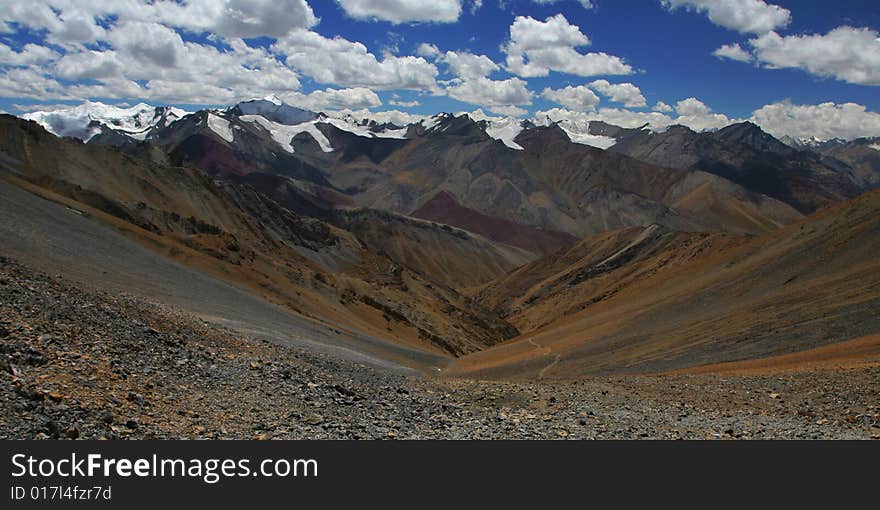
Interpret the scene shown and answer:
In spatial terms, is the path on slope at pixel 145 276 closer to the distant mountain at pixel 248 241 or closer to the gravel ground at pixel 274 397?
the distant mountain at pixel 248 241

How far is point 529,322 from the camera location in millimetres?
97312

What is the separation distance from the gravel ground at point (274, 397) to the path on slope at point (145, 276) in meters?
8.12

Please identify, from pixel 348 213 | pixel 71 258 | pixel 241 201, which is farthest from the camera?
pixel 348 213

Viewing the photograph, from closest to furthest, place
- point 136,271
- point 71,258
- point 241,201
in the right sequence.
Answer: point 71,258 → point 136,271 → point 241,201

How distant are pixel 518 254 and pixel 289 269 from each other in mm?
137458

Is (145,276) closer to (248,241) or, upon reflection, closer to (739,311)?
(739,311)

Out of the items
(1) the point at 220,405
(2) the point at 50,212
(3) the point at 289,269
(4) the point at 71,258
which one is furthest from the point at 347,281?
(1) the point at 220,405

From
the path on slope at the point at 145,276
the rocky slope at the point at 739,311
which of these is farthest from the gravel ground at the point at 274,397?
the rocky slope at the point at 739,311

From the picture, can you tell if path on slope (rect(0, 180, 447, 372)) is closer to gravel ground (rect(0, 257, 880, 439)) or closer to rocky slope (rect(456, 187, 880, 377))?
gravel ground (rect(0, 257, 880, 439))

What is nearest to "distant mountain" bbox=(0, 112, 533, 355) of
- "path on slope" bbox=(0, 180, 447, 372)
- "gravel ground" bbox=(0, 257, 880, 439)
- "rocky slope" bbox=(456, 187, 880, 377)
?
"path on slope" bbox=(0, 180, 447, 372)

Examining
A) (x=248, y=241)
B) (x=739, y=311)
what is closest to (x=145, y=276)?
(x=739, y=311)

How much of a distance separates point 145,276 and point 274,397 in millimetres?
23313

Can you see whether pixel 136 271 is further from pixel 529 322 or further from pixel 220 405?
pixel 529 322

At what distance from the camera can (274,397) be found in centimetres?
1497
